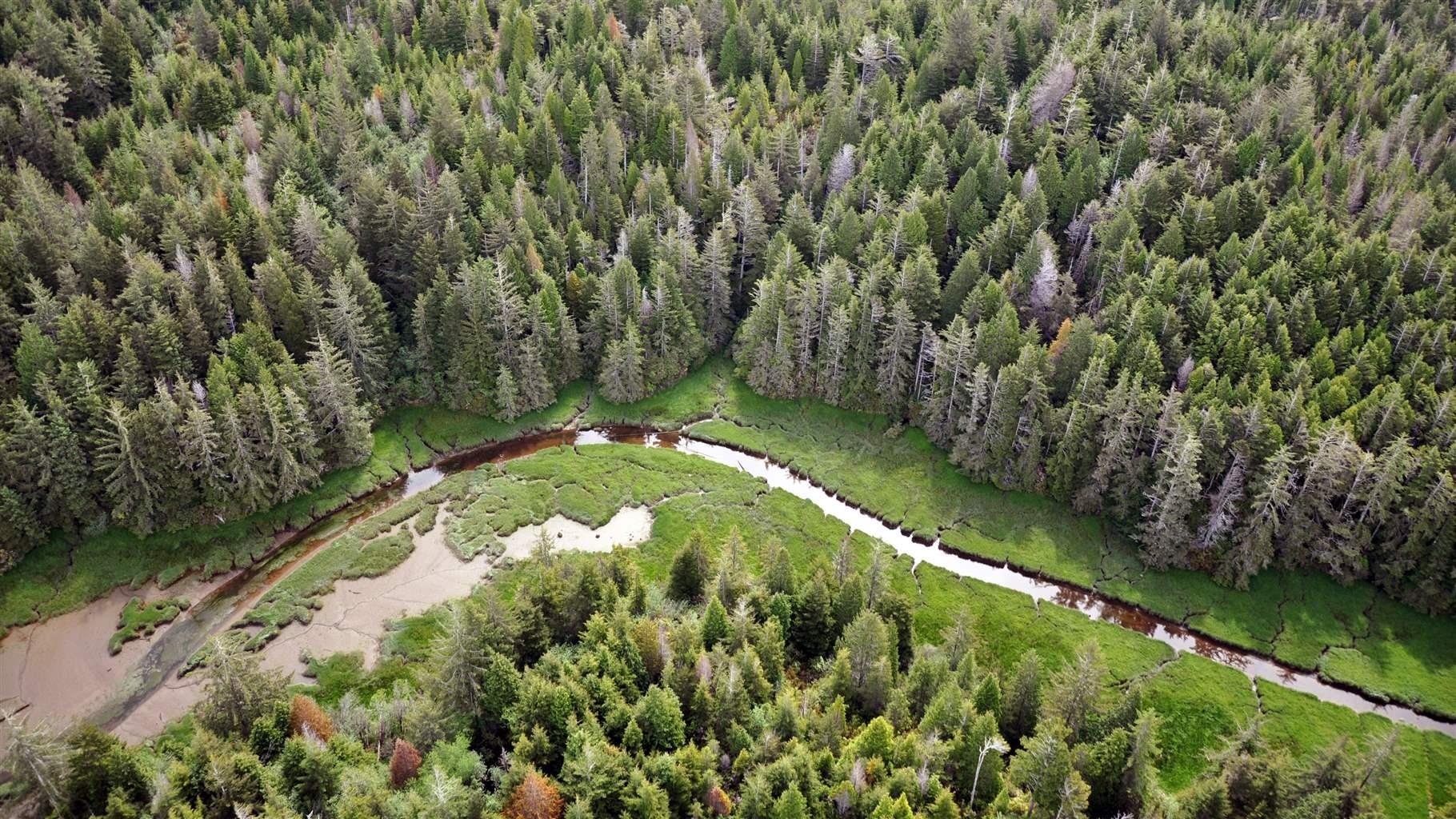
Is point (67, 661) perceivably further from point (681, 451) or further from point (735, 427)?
point (735, 427)

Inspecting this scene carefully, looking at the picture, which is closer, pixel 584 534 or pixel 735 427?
pixel 584 534

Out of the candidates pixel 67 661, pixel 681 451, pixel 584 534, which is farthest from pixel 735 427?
pixel 67 661

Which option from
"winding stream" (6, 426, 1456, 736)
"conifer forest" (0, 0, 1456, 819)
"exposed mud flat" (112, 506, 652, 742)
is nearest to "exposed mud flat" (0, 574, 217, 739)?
"conifer forest" (0, 0, 1456, 819)

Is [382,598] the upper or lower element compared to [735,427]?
upper

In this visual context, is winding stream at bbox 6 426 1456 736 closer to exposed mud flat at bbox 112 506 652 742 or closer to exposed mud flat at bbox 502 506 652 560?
exposed mud flat at bbox 112 506 652 742

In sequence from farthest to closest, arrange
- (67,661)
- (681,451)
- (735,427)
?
1. (735,427)
2. (681,451)
3. (67,661)

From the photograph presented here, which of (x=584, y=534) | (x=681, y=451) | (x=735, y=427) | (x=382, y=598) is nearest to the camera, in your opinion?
(x=382, y=598)
